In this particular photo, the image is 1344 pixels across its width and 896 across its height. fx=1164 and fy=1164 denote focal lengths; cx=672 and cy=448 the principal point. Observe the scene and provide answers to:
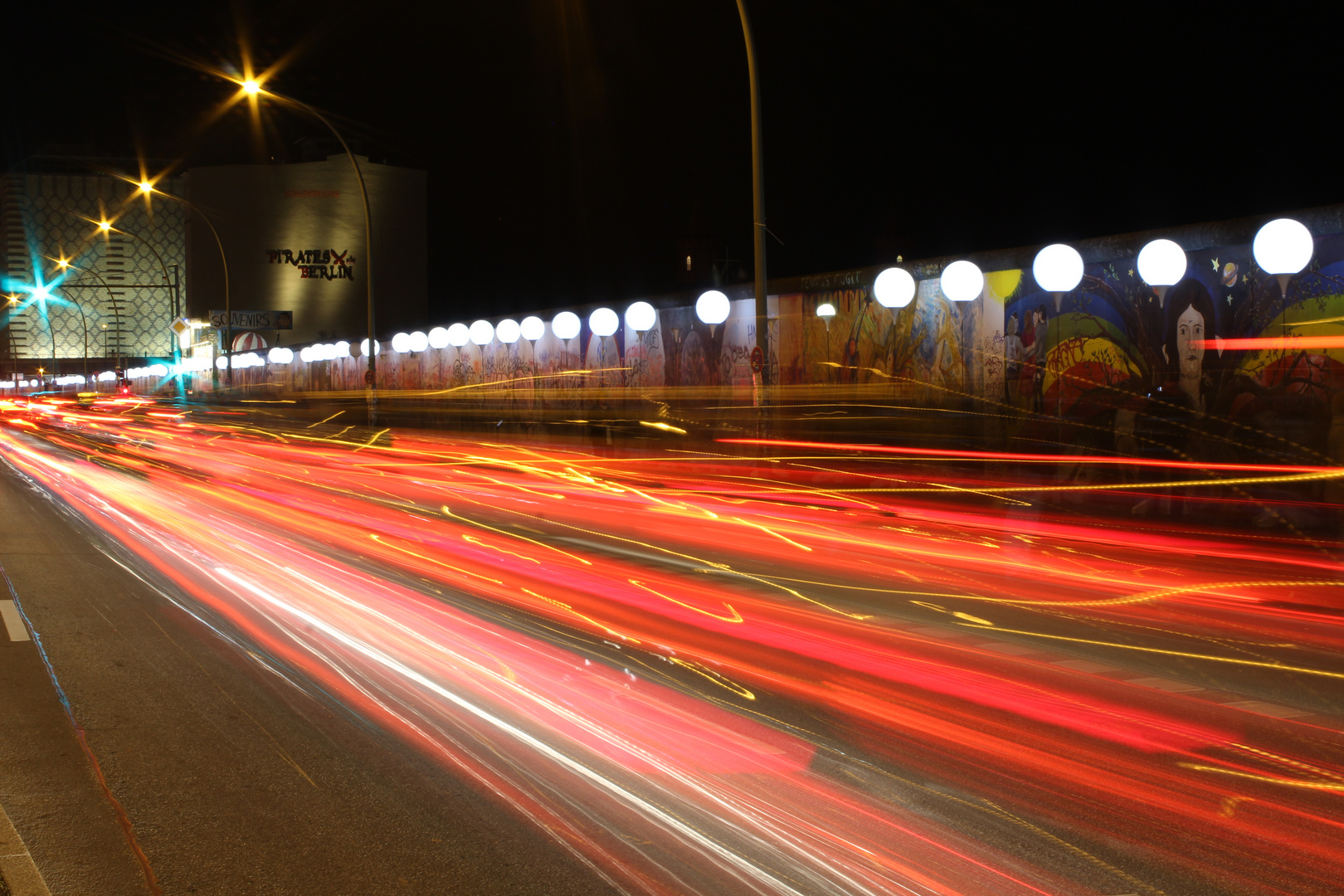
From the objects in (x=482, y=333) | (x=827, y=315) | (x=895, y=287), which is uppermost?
(x=895, y=287)

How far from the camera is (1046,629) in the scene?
28.2 feet

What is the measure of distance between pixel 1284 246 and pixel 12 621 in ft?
47.3

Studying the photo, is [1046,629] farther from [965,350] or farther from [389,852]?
[965,350]

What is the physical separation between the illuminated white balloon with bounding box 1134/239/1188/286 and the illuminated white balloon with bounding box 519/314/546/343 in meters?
17.7

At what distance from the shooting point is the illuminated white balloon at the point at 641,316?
27.1 meters

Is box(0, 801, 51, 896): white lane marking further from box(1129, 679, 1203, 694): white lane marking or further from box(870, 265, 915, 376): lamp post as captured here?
box(870, 265, 915, 376): lamp post

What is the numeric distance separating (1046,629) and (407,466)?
18.5m

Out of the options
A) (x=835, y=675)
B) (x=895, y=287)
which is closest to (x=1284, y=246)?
(x=895, y=287)

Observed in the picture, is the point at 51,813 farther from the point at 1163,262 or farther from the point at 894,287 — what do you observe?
the point at 894,287

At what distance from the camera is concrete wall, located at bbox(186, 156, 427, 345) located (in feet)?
262

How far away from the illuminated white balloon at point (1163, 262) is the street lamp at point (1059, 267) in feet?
4.42

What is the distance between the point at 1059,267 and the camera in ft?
58.0

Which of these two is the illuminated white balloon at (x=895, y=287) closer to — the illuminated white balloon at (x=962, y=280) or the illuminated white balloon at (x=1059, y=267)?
the illuminated white balloon at (x=962, y=280)

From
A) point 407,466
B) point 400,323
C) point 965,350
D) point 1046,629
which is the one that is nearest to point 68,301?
point 400,323
